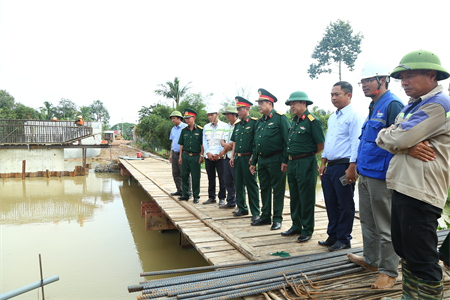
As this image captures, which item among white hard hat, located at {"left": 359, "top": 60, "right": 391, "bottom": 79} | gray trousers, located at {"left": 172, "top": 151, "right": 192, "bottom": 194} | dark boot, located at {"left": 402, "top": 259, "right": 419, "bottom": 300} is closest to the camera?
dark boot, located at {"left": 402, "top": 259, "right": 419, "bottom": 300}

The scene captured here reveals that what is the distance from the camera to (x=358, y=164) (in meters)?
2.34

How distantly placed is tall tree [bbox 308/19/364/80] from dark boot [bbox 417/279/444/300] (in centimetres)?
2363

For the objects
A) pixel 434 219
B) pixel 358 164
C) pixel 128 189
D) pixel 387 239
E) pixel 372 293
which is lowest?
pixel 128 189

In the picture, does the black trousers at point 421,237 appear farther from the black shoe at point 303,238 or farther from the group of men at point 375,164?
the black shoe at point 303,238

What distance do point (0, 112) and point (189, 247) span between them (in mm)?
28645

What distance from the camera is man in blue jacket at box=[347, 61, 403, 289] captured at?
2125 mm

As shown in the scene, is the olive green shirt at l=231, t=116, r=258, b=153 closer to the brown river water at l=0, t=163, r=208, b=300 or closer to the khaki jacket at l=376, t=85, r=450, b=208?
the brown river water at l=0, t=163, r=208, b=300

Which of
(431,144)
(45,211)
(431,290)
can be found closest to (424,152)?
(431,144)

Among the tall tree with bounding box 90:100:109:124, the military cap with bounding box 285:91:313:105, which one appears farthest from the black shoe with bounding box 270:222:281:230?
the tall tree with bounding box 90:100:109:124

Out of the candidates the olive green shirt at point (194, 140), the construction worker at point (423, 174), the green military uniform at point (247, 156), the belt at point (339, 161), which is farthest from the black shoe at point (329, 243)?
the olive green shirt at point (194, 140)

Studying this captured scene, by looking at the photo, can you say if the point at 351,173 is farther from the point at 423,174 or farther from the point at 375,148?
the point at 423,174

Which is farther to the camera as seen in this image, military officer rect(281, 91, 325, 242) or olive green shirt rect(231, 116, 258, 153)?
olive green shirt rect(231, 116, 258, 153)

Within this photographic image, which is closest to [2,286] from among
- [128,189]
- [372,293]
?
[372,293]

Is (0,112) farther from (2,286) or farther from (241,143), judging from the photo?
(241,143)
